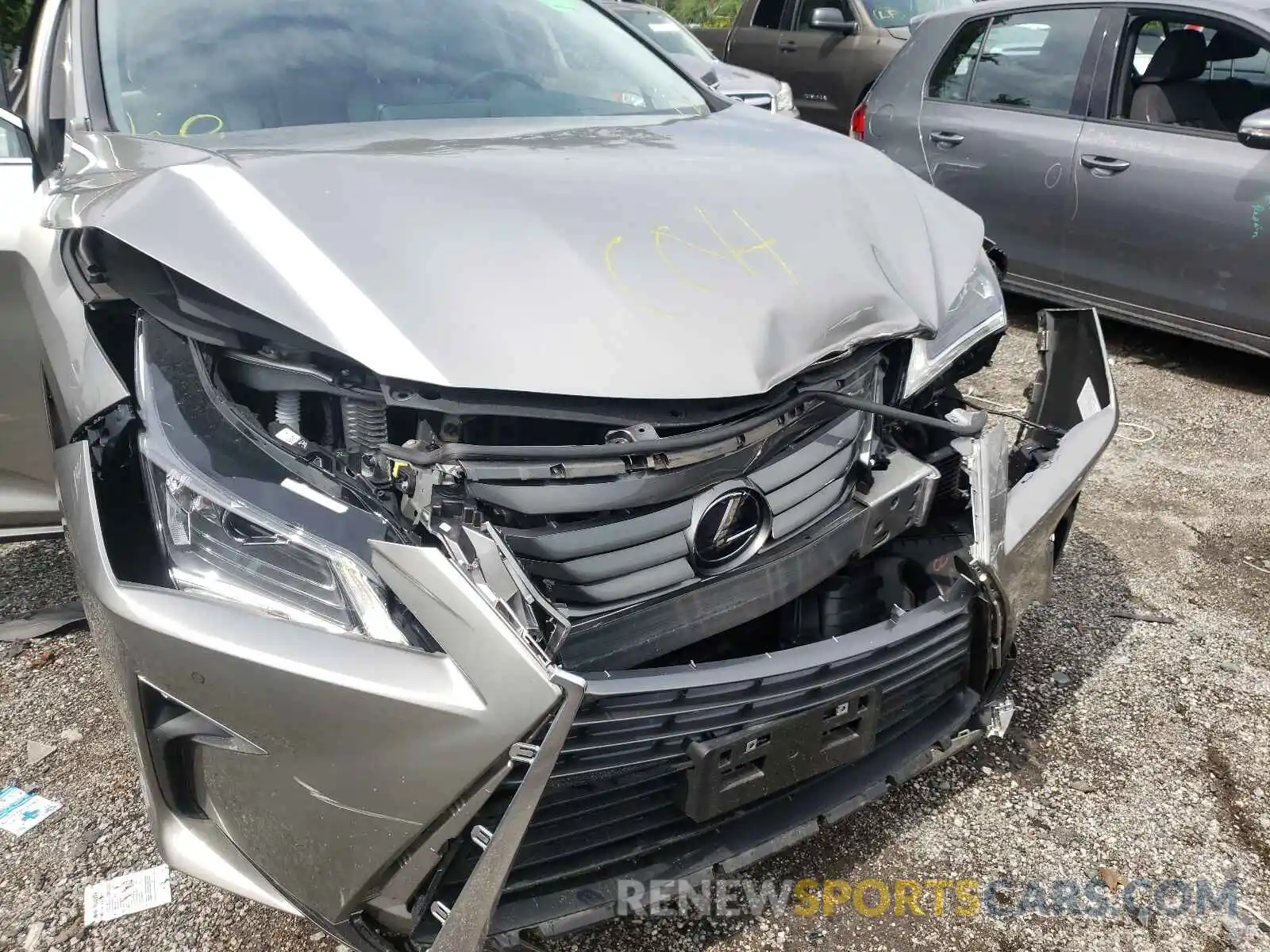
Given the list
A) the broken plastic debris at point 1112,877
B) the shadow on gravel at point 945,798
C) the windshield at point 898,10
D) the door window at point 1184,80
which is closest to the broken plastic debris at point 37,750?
the shadow on gravel at point 945,798

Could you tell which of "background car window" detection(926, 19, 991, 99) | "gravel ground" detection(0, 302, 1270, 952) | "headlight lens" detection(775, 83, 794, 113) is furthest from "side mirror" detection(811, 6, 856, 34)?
"gravel ground" detection(0, 302, 1270, 952)

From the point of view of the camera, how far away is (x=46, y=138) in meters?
2.43

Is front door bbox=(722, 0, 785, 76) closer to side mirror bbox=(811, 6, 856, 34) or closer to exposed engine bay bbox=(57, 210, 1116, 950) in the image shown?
side mirror bbox=(811, 6, 856, 34)

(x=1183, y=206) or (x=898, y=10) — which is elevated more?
(x=898, y=10)

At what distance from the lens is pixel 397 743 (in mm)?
1326

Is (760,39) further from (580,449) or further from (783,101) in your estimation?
(580,449)

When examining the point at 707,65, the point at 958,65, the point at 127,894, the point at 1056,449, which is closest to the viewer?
the point at 127,894

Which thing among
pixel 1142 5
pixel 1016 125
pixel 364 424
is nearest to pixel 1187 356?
pixel 1016 125

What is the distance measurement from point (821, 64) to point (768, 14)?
114 centimetres

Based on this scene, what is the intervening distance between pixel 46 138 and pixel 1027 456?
2.42 metres

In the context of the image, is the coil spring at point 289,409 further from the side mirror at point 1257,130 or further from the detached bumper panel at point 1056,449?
the side mirror at point 1257,130

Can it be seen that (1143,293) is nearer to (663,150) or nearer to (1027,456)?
(1027,456)

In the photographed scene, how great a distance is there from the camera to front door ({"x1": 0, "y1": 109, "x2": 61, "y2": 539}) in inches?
89.4

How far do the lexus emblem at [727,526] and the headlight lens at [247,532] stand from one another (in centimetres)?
49
